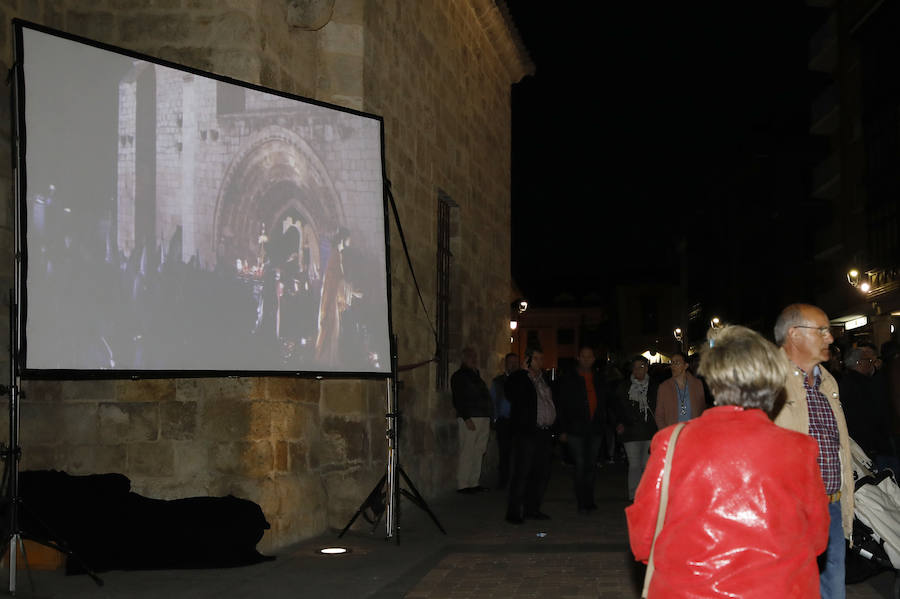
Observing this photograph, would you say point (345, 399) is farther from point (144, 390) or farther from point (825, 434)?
point (825, 434)

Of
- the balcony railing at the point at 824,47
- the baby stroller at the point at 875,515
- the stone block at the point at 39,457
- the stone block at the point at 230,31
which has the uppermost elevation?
the balcony railing at the point at 824,47

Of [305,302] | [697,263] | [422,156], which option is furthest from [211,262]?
[697,263]

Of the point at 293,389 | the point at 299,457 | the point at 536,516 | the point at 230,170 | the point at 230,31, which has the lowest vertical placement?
the point at 536,516

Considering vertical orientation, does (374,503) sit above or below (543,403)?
below

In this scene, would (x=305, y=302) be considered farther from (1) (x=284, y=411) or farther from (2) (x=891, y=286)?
(2) (x=891, y=286)

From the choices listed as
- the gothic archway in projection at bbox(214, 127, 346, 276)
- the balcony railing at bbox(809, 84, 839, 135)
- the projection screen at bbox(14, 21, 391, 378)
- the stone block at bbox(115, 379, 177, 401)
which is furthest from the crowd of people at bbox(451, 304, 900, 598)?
the balcony railing at bbox(809, 84, 839, 135)

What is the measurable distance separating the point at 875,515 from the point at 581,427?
236 inches

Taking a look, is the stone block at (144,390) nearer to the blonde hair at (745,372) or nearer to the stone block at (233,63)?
the stone block at (233,63)

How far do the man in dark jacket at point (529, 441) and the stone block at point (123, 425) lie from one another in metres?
3.84

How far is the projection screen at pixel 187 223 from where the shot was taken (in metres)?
6.86

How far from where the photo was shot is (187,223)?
785 cm

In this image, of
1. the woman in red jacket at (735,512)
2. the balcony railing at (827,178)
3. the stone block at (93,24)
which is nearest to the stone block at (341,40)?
the stone block at (93,24)

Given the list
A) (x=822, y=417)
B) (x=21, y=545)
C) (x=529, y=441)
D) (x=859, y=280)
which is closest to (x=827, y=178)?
(x=859, y=280)

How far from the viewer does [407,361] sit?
11.8 m
